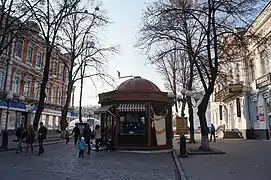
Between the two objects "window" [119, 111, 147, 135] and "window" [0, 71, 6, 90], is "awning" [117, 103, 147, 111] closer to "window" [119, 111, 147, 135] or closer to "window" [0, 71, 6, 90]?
"window" [119, 111, 147, 135]

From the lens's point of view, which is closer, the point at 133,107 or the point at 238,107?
the point at 133,107

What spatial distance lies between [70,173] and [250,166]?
692cm

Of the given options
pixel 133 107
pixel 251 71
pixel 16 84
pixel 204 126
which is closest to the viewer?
pixel 204 126

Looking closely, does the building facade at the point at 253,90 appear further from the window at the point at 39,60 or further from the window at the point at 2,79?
the window at the point at 39,60

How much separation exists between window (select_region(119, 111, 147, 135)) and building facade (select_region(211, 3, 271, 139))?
802 cm

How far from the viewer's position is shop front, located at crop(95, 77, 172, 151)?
18062 mm

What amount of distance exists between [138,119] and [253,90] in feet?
52.4

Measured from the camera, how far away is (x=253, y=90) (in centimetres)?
2862

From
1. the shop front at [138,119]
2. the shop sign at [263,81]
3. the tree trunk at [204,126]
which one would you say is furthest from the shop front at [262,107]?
the shop front at [138,119]

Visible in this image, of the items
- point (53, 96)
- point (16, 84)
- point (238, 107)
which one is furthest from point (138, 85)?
point (53, 96)

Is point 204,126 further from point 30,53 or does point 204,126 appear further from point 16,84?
point 30,53

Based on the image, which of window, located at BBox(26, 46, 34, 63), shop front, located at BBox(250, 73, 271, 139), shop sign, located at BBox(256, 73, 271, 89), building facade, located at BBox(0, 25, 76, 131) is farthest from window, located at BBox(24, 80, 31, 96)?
shop sign, located at BBox(256, 73, 271, 89)

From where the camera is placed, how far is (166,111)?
1911 centimetres

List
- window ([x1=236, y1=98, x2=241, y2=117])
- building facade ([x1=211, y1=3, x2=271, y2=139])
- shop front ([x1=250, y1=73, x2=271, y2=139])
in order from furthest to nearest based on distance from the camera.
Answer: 1. window ([x1=236, y1=98, x2=241, y2=117])
2. shop front ([x1=250, y1=73, x2=271, y2=139])
3. building facade ([x1=211, y1=3, x2=271, y2=139])
